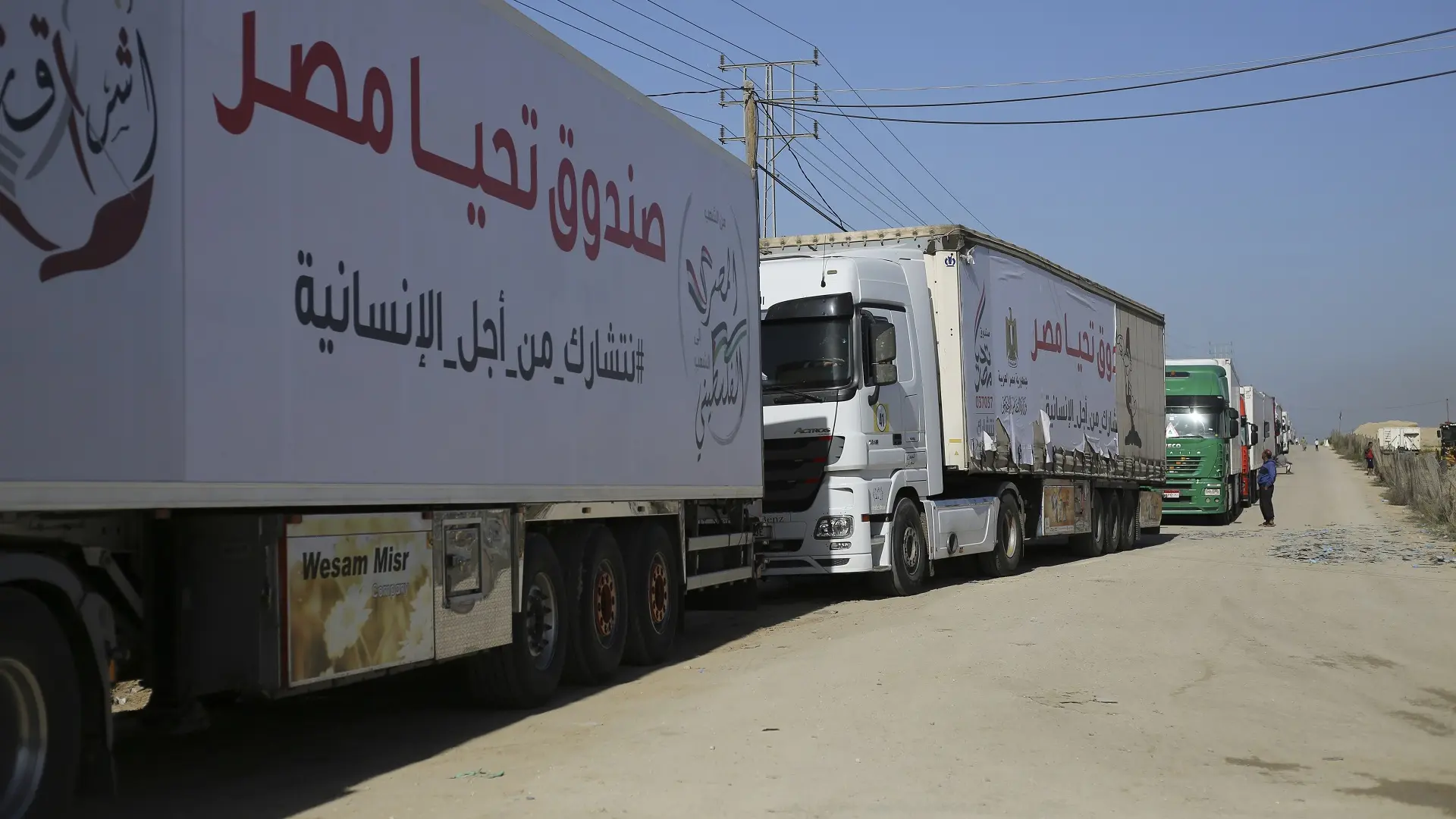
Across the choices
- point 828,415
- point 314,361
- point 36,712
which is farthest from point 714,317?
point 36,712

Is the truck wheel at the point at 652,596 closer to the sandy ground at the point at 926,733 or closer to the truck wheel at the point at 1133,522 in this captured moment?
the sandy ground at the point at 926,733

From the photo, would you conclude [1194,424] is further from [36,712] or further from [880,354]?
[36,712]

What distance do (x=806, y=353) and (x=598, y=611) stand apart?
543 centimetres

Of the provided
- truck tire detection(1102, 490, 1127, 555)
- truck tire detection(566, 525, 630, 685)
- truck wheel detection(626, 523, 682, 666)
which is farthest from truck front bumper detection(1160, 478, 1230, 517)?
truck tire detection(566, 525, 630, 685)

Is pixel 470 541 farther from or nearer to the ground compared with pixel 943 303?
nearer to the ground

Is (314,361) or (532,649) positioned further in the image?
(532,649)

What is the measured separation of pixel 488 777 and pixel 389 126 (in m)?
3.25

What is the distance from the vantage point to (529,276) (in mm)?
8633

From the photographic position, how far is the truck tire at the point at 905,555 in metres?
15.2

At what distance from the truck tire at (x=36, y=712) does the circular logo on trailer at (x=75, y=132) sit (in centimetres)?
123

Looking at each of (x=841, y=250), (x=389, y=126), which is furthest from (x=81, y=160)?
(x=841, y=250)

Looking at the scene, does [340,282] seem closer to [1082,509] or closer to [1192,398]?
[1082,509]

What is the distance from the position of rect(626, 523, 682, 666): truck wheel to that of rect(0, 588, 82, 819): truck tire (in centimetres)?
551

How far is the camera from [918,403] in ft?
51.7
